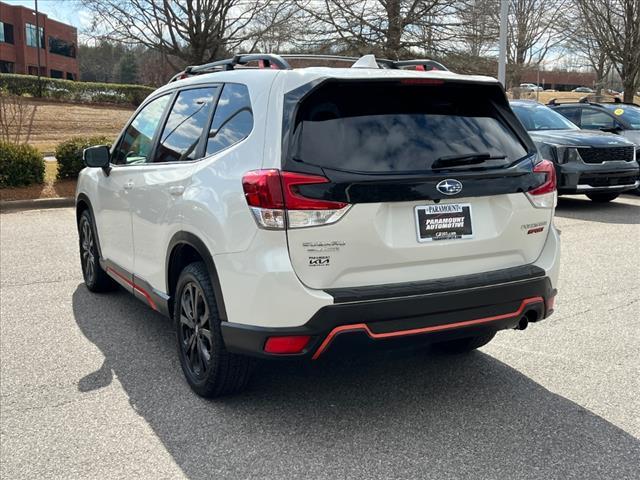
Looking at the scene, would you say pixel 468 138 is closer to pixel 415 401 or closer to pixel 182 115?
pixel 415 401

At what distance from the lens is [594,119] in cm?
1369

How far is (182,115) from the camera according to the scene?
423cm

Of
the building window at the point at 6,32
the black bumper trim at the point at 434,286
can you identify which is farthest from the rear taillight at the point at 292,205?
the building window at the point at 6,32

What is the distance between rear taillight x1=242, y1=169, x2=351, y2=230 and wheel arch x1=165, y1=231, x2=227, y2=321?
0.51 meters

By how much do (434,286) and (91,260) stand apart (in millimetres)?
3847

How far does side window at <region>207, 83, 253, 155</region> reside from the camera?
3.42 m

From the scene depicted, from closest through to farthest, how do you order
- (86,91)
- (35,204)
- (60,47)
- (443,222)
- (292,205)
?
1. (292,205)
2. (443,222)
3. (35,204)
4. (86,91)
5. (60,47)

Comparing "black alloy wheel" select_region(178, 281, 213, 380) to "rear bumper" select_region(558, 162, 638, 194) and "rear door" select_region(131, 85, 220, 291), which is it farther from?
"rear bumper" select_region(558, 162, 638, 194)

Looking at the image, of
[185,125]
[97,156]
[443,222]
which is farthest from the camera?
[97,156]

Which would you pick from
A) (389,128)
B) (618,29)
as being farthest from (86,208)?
(618,29)

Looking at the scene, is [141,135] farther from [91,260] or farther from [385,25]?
[385,25]

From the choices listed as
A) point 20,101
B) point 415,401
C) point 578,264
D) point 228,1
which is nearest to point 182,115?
point 415,401

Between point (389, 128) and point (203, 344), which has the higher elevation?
point (389, 128)

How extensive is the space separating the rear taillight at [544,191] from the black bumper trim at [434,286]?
0.36 metres
